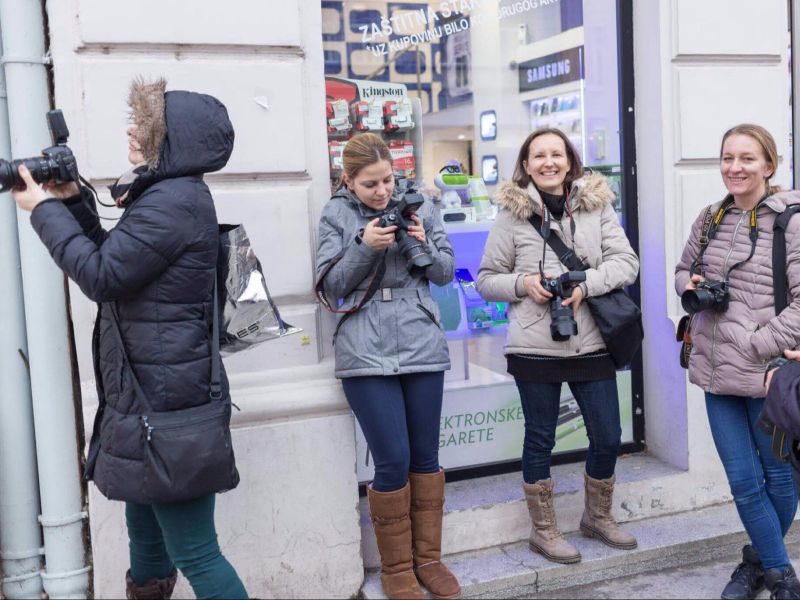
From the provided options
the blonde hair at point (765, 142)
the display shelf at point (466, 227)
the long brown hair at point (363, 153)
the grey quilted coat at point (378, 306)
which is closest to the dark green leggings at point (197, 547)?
the grey quilted coat at point (378, 306)

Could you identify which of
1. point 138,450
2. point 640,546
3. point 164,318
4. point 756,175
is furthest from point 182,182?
point 640,546

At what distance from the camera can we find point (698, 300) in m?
3.30

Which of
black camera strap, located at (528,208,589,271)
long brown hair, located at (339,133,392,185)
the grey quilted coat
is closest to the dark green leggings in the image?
the grey quilted coat

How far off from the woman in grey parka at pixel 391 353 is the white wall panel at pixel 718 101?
172 cm

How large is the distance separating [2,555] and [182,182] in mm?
1916

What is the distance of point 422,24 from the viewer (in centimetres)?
452

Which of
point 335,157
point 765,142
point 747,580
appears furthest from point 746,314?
point 335,157

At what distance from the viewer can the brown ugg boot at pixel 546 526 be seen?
3.81 metres

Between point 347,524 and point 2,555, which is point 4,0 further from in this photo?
point 347,524

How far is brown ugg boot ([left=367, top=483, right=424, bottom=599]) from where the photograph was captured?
3.39 meters

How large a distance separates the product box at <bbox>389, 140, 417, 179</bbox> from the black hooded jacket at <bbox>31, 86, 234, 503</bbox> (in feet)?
6.06

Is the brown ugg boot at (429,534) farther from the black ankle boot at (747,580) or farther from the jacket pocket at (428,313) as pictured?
the black ankle boot at (747,580)

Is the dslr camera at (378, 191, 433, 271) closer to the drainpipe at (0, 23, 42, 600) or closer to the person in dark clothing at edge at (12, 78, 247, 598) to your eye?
the person in dark clothing at edge at (12, 78, 247, 598)

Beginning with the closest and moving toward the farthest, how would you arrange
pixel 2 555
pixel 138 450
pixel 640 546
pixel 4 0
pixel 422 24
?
1. pixel 138 450
2. pixel 4 0
3. pixel 2 555
4. pixel 640 546
5. pixel 422 24
